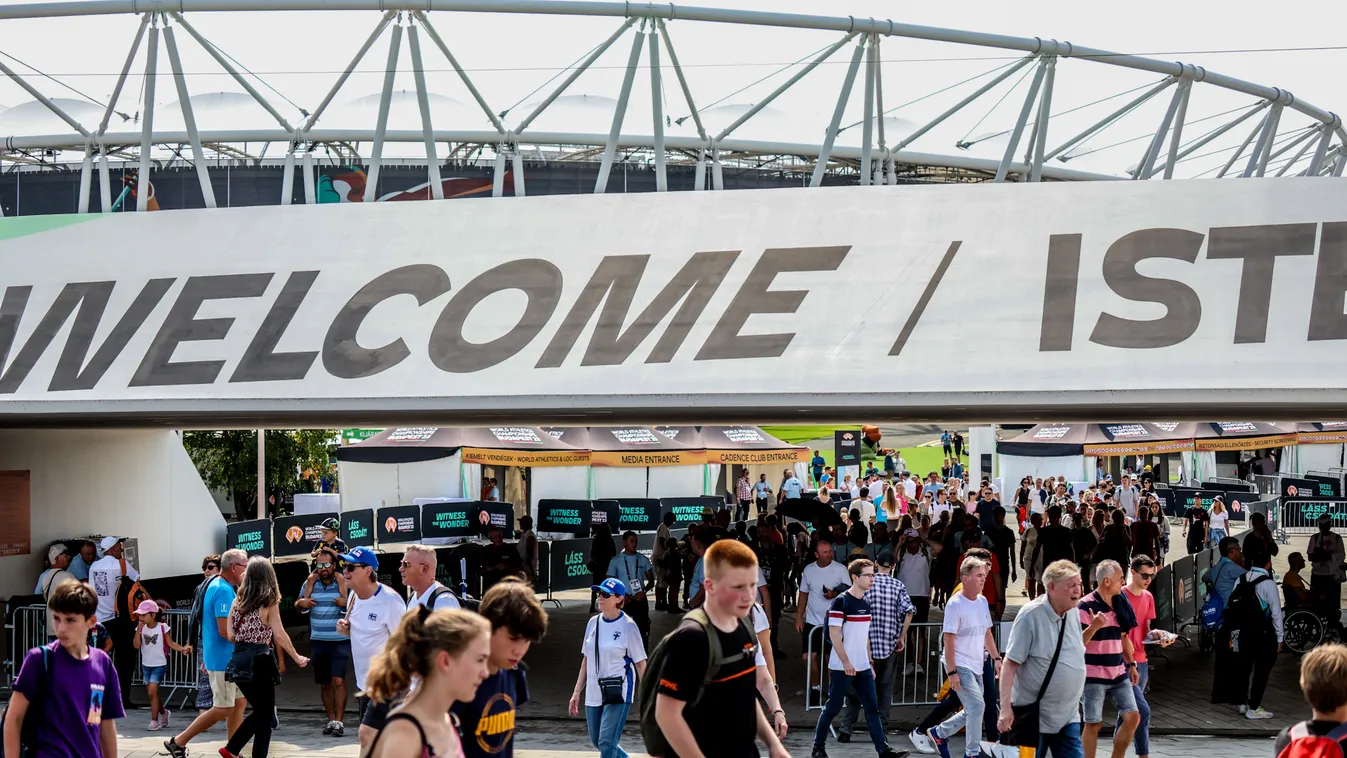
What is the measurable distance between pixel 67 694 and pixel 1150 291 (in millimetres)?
8828

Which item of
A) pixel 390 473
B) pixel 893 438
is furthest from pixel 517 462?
pixel 893 438

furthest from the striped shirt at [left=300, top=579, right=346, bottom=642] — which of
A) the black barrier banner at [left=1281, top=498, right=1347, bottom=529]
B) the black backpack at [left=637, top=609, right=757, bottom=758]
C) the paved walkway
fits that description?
the black barrier banner at [left=1281, top=498, right=1347, bottom=529]

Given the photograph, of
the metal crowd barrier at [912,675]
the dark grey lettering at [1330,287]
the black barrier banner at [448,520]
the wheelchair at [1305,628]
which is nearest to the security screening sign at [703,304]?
the dark grey lettering at [1330,287]

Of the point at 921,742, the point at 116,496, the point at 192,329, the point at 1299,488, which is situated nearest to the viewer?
the point at 921,742

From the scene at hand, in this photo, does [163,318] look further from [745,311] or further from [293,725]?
[745,311]

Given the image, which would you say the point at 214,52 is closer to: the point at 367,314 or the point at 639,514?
the point at 367,314

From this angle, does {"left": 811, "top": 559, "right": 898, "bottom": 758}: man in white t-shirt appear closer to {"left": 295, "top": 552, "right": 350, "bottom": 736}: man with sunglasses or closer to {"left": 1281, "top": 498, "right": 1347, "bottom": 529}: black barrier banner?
{"left": 295, "top": 552, "right": 350, "bottom": 736}: man with sunglasses

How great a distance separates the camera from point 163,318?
40.8 feet

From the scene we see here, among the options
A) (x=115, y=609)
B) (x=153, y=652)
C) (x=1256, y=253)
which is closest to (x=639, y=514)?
(x=115, y=609)

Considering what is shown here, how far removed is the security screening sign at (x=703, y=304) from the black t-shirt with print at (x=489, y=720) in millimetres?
6452

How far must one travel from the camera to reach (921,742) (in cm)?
1012

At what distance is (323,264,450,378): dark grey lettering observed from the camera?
1180cm

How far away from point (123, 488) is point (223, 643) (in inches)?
333

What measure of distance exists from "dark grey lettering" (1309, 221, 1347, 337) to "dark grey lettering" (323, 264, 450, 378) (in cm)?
754
